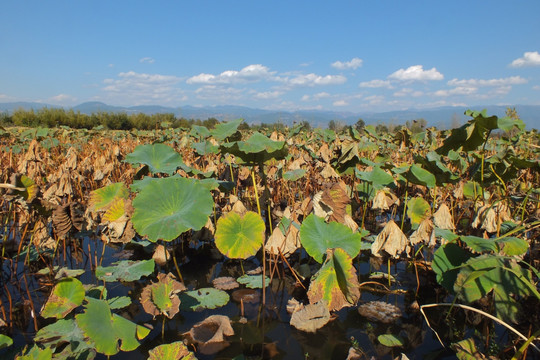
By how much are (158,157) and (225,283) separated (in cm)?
112

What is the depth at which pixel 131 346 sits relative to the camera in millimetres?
1459

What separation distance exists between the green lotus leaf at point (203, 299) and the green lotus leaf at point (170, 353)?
23.1 inches

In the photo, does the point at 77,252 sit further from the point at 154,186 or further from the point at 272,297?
the point at 272,297

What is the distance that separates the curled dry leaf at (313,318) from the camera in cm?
188

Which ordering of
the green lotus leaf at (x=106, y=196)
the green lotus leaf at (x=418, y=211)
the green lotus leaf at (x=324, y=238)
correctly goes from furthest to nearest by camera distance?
the green lotus leaf at (x=418, y=211), the green lotus leaf at (x=106, y=196), the green lotus leaf at (x=324, y=238)

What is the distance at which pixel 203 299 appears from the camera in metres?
2.15

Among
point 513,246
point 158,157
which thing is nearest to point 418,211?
point 513,246

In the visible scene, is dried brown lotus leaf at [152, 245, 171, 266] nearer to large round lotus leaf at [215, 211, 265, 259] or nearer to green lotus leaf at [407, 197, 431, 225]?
large round lotus leaf at [215, 211, 265, 259]

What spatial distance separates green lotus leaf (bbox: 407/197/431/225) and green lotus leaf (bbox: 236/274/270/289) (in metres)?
1.19

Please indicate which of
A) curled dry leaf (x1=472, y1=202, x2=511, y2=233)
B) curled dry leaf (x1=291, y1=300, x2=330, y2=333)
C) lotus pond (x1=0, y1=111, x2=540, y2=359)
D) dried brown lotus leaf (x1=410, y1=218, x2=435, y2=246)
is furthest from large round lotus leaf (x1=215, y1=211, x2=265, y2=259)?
curled dry leaf (x1=472, y1=202, x2=511, y2=233)

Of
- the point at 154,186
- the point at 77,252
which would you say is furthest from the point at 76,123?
the point at 154,186

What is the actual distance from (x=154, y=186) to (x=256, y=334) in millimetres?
1017

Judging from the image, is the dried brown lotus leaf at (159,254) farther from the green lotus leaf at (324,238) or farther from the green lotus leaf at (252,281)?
the green lotus leaf at (324,238)

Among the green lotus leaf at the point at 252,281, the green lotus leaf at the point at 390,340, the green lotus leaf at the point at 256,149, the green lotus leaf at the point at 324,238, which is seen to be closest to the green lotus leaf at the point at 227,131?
the green lotus leaf at the point at 256,149
